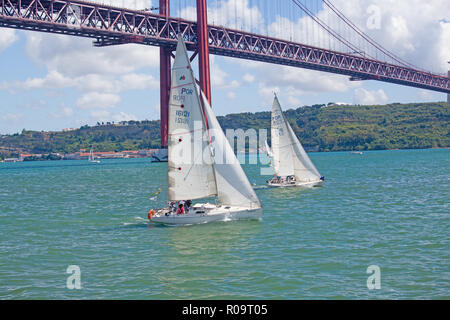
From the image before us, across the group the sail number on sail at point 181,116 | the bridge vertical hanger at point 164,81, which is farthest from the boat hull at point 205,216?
the bridge vertical hanger at point 164,81

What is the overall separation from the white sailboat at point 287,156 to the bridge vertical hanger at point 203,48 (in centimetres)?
4051

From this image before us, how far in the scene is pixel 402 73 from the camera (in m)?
110

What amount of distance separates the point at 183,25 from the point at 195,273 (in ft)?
239

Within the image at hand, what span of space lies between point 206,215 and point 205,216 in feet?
0.22

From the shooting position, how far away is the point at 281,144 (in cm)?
3472

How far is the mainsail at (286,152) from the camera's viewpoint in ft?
113
